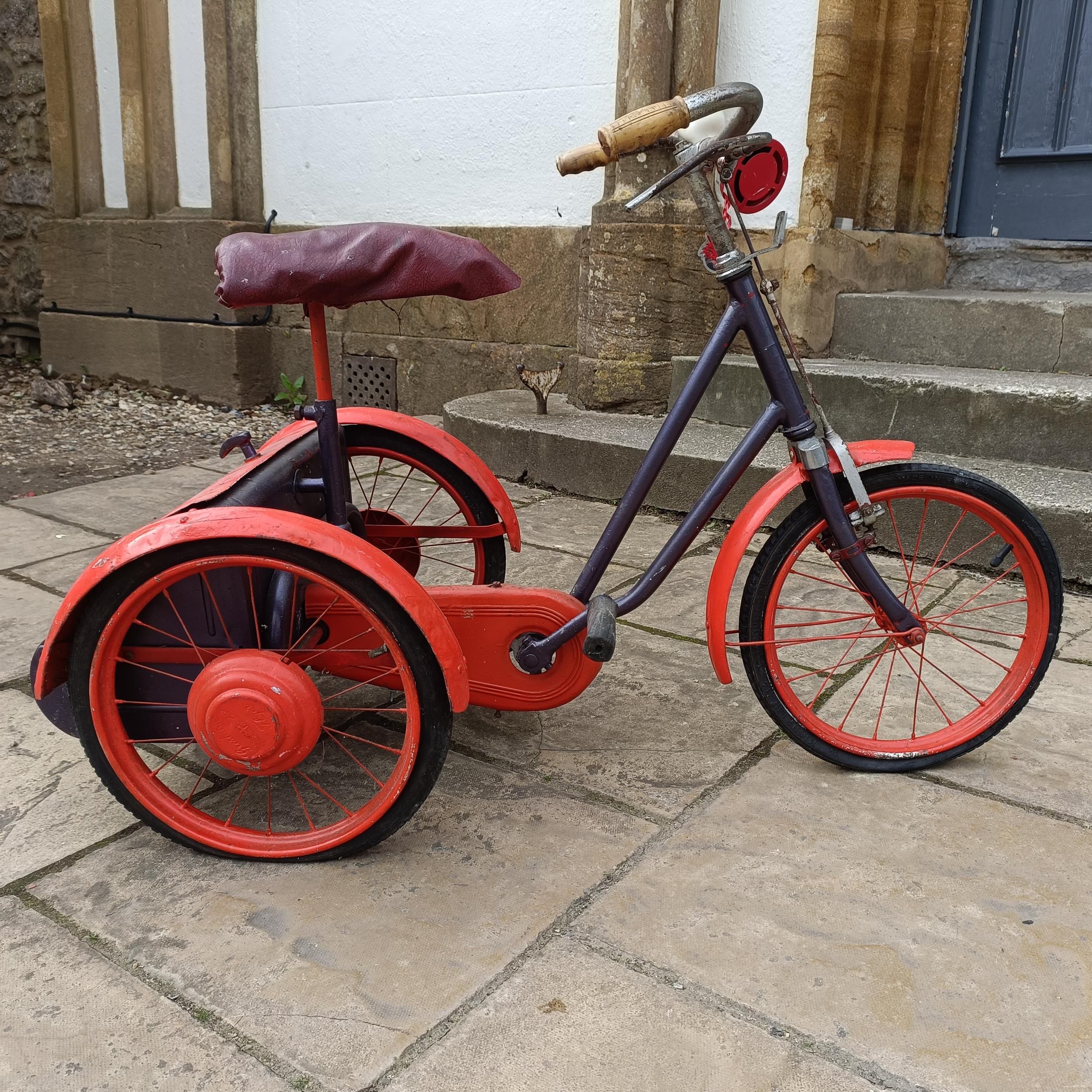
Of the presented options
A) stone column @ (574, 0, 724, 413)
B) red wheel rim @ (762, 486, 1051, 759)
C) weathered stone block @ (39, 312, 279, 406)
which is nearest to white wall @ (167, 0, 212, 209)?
weathered stone block @ (39, 312, 279, 406)

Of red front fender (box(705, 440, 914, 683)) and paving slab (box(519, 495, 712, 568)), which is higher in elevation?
red front fender (box(705, 440, 914, 683))

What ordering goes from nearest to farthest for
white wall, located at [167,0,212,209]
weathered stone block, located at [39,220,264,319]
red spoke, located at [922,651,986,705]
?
red spoke, located at [922,651,986,705] → white wall, located at [167,0,212,209] → weathered stone block, located at [39,220,264,319]

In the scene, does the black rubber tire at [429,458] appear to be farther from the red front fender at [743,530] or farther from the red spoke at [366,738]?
the red front fender at [743,530]

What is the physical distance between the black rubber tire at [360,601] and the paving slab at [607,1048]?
1.27 ft

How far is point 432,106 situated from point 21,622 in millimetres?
3767

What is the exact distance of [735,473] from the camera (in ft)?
6.75

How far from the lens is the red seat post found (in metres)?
1.94

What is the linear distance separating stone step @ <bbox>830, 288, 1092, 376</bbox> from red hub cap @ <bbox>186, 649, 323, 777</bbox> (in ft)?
11.1

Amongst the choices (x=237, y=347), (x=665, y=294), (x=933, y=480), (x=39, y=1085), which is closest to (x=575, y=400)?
(x=665, y=294)

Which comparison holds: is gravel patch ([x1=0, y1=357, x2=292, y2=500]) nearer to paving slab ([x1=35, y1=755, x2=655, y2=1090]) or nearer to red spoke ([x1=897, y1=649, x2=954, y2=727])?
paving slab ([x1=35, y1=755, x2=655, y2=1090])

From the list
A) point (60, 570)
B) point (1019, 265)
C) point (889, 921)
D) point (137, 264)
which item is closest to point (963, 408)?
point (1019, 265)

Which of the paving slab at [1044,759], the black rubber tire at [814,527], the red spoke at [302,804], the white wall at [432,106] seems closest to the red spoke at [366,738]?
the red spoke at [302,804]

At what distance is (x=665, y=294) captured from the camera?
4605 millimetres

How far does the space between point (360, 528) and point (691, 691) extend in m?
0.94
